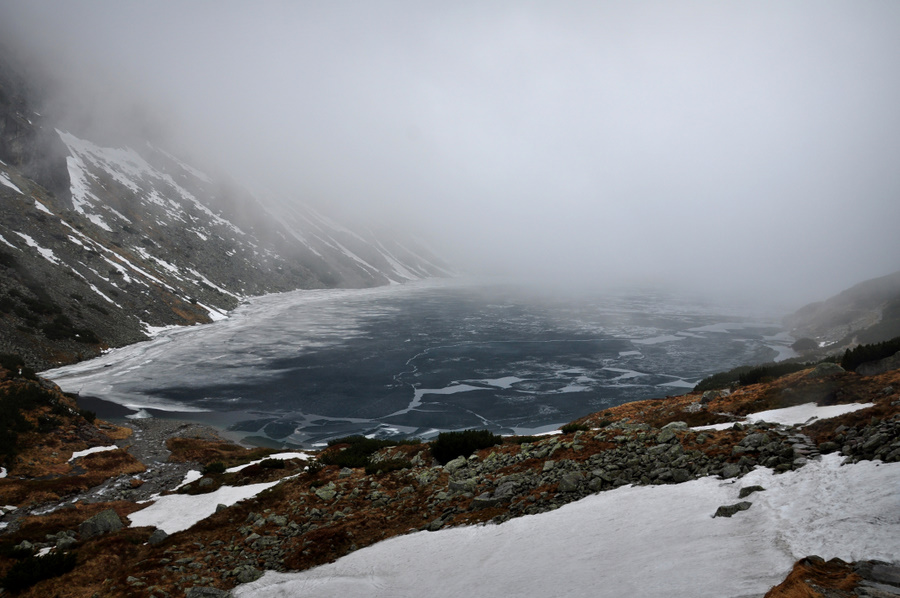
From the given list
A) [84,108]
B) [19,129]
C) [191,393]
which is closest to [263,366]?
[191,393]

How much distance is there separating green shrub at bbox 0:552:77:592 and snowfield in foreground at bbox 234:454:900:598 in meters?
5.44

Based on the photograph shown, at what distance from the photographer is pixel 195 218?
380 ft

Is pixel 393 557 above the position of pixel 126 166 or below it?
below

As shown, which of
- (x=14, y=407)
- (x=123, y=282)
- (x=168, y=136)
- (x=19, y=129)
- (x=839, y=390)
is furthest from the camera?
(x=168, y=136)

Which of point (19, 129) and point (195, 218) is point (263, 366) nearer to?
point (19, 129)

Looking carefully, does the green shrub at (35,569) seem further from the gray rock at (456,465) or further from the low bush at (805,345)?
the low bush at (805,345)

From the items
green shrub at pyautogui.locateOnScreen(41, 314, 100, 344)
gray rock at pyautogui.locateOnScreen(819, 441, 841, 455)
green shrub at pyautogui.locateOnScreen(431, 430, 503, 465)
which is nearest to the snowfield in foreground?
gray rock at pyautogui.locateOnScreen(819, 441, 841, 455)

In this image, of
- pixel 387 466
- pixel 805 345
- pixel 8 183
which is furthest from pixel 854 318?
pixel 8 183

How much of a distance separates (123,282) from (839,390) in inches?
2919

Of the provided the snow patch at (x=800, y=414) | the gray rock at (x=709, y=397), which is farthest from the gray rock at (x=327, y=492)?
the gray rock at (x=709, y=397)

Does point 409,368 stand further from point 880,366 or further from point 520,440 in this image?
point 880,366

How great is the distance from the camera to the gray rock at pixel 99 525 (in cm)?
1372

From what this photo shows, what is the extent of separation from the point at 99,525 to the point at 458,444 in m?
11.4

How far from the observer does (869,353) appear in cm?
1382
